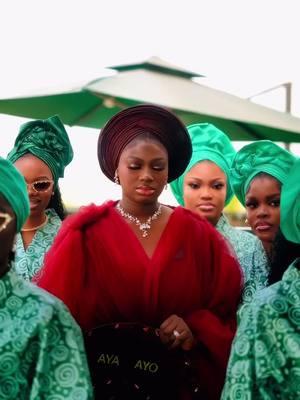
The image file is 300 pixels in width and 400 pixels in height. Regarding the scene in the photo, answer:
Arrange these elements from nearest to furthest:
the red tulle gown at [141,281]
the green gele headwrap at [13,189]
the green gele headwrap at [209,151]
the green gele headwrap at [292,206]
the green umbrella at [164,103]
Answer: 1. the green gele headwrap at [13,189]
2. the green gele headwrap at [292,206]
3. the red tulle gown at [141,281]
4. the green gele headwrap at [209,151]
5. the green umbrella at [164,103]

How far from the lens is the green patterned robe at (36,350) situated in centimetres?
215

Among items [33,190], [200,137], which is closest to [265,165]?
[200,137]

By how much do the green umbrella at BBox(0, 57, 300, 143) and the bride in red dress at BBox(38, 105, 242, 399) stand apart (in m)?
3.21

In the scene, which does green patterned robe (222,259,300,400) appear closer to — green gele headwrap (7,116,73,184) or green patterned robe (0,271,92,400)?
green patterned robe (0,271,92,400)

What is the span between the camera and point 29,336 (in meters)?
2.17

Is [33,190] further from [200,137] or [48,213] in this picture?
[200,137]

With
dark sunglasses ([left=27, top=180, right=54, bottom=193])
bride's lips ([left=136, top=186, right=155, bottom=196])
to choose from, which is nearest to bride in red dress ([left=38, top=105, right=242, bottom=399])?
bride's lips ([left=136, top=186, right=155, bottom=196])

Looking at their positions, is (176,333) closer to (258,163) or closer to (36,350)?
(36,350)

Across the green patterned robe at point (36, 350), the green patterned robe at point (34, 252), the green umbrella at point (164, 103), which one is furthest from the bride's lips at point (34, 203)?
the green umbrella at point (164, 103)

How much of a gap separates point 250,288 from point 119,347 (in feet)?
2.95

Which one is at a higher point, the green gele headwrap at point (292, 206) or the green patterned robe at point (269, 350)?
the green gele headwrap at point (292, 206)

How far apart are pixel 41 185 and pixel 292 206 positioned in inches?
60.6

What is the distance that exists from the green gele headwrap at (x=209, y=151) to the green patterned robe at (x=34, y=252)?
0.82m

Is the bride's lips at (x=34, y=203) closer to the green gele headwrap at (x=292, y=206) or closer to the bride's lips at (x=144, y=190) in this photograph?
the bride's lips at (x=144, y=190)
